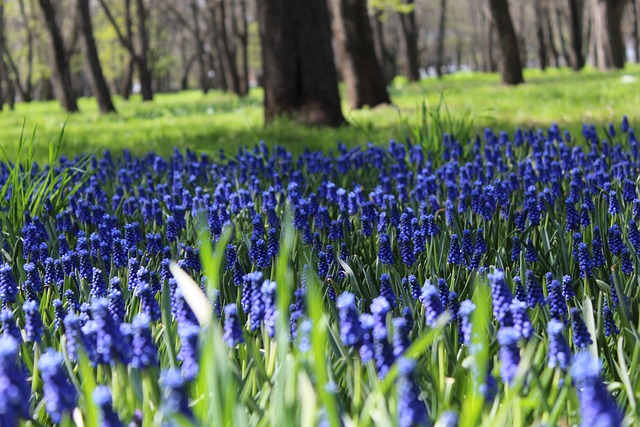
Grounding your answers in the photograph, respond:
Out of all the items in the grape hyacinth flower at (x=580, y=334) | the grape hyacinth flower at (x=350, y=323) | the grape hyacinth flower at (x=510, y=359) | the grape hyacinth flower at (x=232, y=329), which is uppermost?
the grape hyacinth flower at (x=350, y=323)

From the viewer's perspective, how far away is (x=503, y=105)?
10430 millimetres

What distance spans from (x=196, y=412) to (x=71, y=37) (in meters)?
32.4

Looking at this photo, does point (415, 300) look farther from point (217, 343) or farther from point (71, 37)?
point (71, 37)

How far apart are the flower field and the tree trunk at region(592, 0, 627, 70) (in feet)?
58.4

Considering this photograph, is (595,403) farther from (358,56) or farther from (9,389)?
(358,56)

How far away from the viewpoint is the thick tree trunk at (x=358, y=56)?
471 inches

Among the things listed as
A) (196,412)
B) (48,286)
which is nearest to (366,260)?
(48,286)

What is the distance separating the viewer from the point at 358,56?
1202 centimetres

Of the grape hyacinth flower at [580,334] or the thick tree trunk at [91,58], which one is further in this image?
the thick tree trunk at [91,58]

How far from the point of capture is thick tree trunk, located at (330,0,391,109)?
471 inches

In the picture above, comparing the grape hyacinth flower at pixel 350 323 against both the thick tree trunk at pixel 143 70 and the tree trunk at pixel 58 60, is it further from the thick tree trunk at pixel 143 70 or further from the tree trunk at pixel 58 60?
the thick tree trunk at pixel 143 70

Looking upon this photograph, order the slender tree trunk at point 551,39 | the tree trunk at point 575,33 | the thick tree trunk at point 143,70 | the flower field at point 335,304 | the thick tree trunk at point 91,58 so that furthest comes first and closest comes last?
1. the slender tree trunk at point 551,39
2. the thick tree trunk at point 143,70
3. the tree trunk at point 575,33
4. the thick tree trunk at point 91,58
5. the flower field at point 335,304

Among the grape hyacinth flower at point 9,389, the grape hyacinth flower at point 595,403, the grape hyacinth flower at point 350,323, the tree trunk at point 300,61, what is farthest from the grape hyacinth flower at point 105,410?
the tree trunk at point 300,61

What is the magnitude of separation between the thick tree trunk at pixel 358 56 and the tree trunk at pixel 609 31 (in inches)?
444
